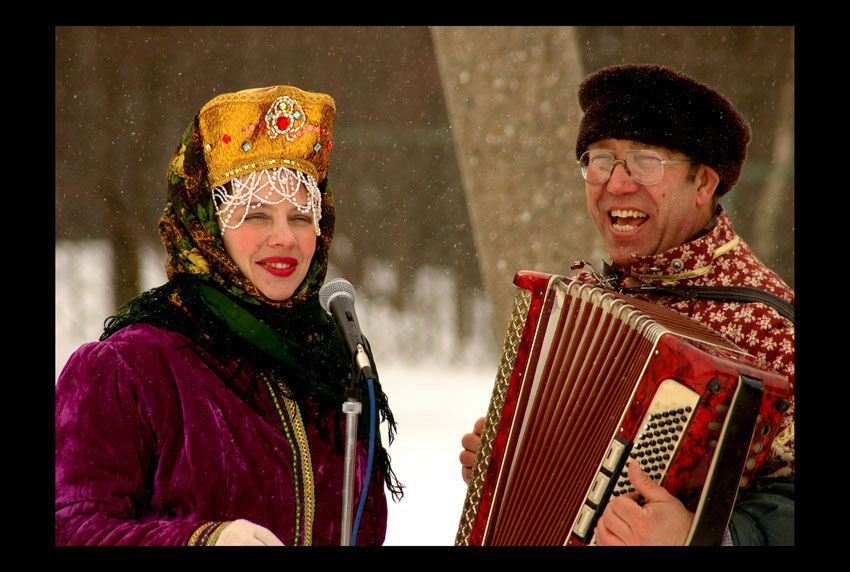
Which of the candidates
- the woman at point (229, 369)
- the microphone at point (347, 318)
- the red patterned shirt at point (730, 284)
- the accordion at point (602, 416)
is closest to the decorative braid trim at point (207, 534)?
the woman at point (229, 369)

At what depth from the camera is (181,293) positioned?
2.23 meters

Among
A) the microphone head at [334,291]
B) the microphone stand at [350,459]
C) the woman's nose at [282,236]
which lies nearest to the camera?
the microphone stand at [350,459]

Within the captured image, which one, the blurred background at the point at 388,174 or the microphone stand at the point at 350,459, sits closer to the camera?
the microphone stand at the point at 350,459

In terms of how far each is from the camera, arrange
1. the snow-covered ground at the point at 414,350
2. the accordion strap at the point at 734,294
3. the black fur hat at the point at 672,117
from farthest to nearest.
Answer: the snow-covered ground at the point at 414,350 → the black fur hat at the point at 672,117 → the accordion strap at the point at 734,294

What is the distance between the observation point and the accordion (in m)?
1.82

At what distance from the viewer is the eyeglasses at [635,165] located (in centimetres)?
245

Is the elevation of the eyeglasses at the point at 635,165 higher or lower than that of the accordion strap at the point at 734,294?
higher

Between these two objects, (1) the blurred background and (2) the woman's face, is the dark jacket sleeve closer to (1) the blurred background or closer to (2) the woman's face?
(2) the woman's face

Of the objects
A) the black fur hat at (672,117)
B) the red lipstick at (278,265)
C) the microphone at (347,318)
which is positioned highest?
the black fur hat at (672,117)

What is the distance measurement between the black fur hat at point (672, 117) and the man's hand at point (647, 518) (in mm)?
992

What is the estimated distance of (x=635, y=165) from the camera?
2461mm

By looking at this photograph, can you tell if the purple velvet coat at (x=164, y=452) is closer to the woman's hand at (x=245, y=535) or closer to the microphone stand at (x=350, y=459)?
the woman's hand at (x=245, y=535)

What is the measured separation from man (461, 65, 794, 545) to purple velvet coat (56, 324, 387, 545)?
625 millimetres
